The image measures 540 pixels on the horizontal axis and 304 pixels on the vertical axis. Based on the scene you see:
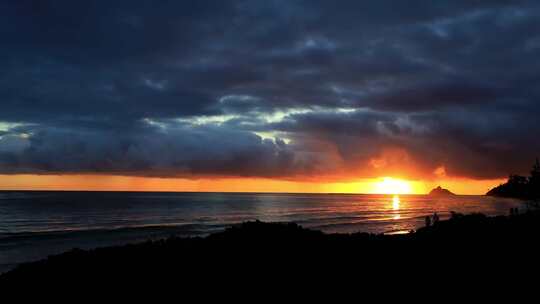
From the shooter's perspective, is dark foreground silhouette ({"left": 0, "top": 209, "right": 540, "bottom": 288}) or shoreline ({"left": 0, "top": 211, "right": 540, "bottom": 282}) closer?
dark foreground silhouette ({"left": 0, "top": 209, "right": 540, "bottom": 288})

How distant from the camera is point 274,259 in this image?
1895 centimetres

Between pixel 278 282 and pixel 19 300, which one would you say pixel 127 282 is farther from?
pixel 278 282

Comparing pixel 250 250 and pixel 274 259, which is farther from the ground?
pixel 250 250

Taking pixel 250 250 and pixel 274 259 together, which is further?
pixel 250 250

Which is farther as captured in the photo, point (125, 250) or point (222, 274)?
point (125, 250)

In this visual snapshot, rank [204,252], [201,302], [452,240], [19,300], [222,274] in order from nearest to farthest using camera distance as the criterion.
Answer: [201,302] → [19,300] → [222,274] → [204,252] → [452,240]

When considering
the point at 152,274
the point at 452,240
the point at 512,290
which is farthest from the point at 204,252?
the point at 452,240

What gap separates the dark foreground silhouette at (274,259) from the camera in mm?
17266

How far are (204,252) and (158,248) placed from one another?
11.8 feet

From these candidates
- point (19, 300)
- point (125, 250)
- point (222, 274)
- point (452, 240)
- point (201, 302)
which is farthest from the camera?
point (452, 240)

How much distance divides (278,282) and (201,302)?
326 centimetres

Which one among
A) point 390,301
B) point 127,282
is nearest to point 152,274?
point 127,282

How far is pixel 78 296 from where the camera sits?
1532cm

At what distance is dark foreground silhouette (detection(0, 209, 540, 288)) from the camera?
17266 millimetres
